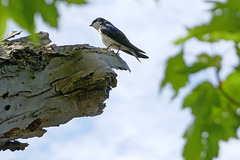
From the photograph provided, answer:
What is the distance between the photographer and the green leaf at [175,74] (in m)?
1.00

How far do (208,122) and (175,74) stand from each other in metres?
0.15

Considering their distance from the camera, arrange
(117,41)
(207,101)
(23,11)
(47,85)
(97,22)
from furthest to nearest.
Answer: (97,22) < (117,41) < (47,85) < (207,101) < (23,11)

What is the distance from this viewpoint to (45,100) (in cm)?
198

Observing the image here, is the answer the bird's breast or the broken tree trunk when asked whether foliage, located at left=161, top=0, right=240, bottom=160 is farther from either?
the bird's breast

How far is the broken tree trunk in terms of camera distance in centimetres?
193

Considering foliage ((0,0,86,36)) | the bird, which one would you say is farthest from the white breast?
foliage ((0,0,86,36))

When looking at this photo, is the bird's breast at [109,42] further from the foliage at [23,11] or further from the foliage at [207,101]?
the foliage at [23,11]

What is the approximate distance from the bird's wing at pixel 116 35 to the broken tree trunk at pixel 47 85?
1.91 m

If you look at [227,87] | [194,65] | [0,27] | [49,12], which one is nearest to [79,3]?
[49,12]

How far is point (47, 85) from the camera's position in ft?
6.55

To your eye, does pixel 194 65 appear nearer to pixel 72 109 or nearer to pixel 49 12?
pixel 49 12

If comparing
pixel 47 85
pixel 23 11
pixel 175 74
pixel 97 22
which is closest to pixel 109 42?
pixel 97 22

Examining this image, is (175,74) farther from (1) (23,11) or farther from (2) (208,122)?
(1) (23,11)

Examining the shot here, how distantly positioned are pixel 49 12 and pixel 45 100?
1.09 metres
